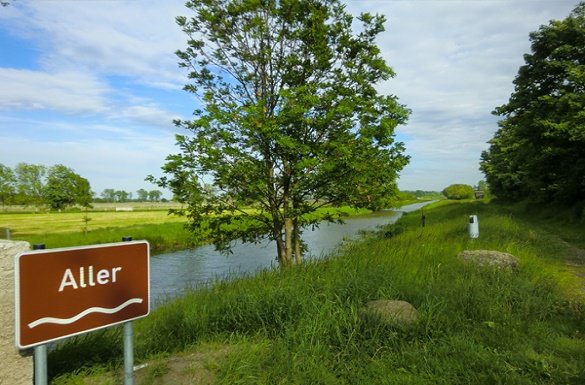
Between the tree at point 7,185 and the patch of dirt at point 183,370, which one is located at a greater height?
the tree at point 7,185

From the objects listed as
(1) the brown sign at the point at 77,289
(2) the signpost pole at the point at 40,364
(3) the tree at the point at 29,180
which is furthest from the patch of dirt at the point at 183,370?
(3) the tree at the point at 29,180

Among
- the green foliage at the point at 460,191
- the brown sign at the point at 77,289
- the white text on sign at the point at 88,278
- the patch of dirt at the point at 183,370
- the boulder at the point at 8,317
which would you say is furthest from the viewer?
the green foliage at the point at 460,191

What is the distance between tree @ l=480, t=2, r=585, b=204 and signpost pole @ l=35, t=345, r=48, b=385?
16374 mm

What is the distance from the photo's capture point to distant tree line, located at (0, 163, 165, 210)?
166ft

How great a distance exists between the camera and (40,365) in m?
2.34

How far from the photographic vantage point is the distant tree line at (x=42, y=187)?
166 feet

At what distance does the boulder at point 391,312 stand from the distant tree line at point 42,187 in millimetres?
39670

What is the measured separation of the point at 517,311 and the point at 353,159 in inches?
188

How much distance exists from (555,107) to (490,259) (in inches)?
497

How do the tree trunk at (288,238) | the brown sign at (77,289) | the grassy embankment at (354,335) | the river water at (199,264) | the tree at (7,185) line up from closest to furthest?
the brown sign at (77,289), the grassy embankment at (354,335), the tree trunk at (288,238), the river water at (199,264), the tree at (7,185)

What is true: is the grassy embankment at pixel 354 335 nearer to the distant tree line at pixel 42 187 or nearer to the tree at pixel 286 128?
the tree at pixel 286 128

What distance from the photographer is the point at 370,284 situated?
17.1 ft

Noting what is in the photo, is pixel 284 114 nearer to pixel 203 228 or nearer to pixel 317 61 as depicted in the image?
pixel 317 61

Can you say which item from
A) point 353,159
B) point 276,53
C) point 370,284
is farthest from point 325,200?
point 370,284
